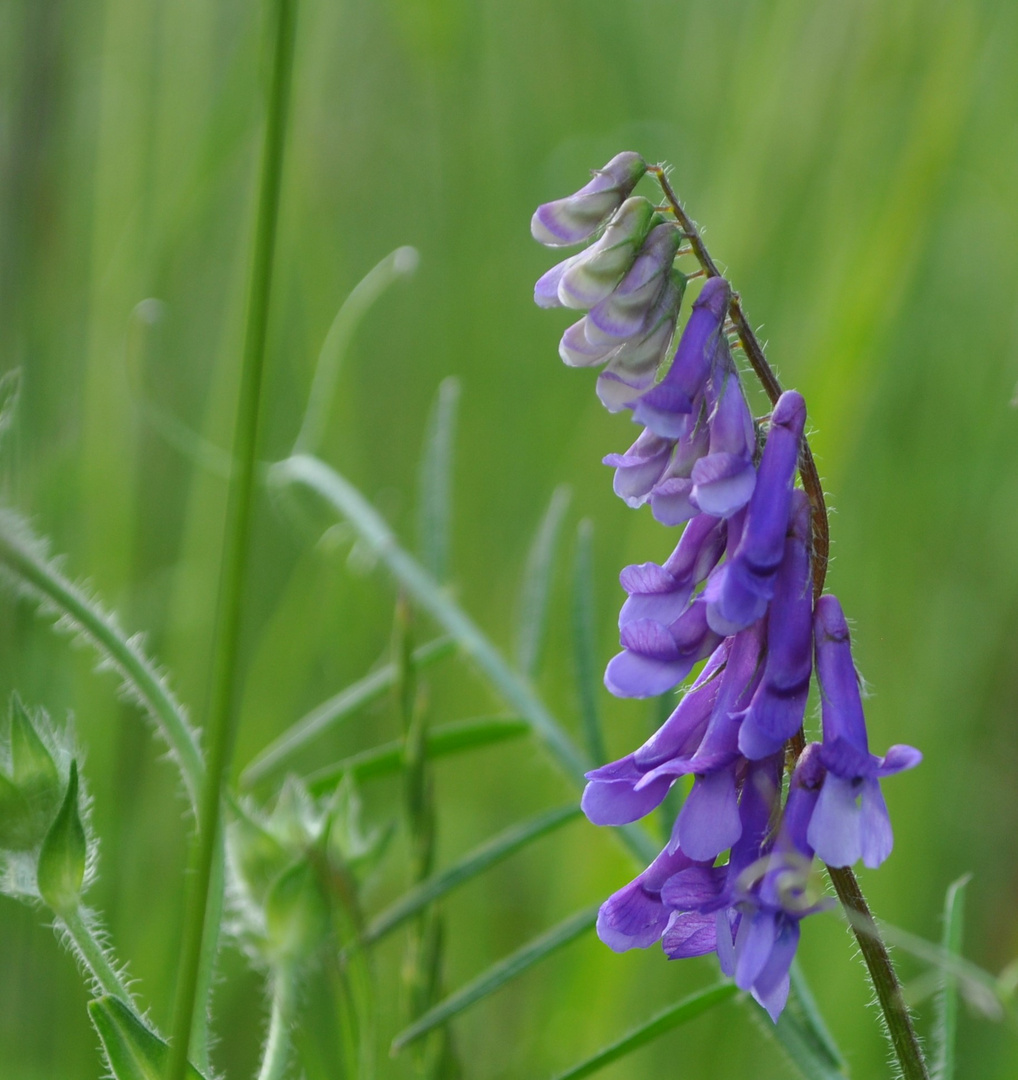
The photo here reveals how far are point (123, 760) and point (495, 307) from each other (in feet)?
4.21

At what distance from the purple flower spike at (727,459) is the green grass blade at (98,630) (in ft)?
1.51

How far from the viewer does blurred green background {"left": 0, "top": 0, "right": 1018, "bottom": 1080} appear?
180 cm

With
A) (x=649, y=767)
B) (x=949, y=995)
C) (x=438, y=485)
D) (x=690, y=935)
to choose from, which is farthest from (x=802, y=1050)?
(x=438, y=485)

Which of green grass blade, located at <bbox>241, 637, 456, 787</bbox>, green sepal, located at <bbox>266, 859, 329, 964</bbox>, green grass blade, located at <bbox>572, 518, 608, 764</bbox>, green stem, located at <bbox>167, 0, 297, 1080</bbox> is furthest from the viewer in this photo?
green grass blade, located at <bbox>241, 637, 456, 787</bbox>

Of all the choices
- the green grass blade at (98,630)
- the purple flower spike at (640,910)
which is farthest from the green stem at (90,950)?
the purple flower spike at (640,910)

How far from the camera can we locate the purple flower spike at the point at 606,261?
31.2 inches

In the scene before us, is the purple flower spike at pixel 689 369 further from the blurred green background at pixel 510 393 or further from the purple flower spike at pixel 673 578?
the blurred green background at pixel 510 393

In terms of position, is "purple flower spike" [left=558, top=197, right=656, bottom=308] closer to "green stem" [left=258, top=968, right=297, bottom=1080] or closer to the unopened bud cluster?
the unopened bud cluster

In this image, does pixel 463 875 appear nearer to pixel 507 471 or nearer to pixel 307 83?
pixel 507 471

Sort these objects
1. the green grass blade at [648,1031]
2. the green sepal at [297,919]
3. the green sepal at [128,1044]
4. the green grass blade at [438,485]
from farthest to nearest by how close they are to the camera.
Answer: the green grass blade at [438,485]
the green sepal at [297,919]
the green grass blade at [648,1031]
the green sepal at [128,1044]

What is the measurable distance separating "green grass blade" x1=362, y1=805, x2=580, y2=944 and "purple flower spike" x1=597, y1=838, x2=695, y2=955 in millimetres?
358

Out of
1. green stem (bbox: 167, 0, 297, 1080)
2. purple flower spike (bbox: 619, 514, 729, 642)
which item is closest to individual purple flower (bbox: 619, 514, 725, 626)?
purple flower spike (bbox: 619, 514, 729, 642)

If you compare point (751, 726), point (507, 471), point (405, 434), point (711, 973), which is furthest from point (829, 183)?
point (751, 726)

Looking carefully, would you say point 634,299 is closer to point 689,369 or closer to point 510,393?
point 689,369
